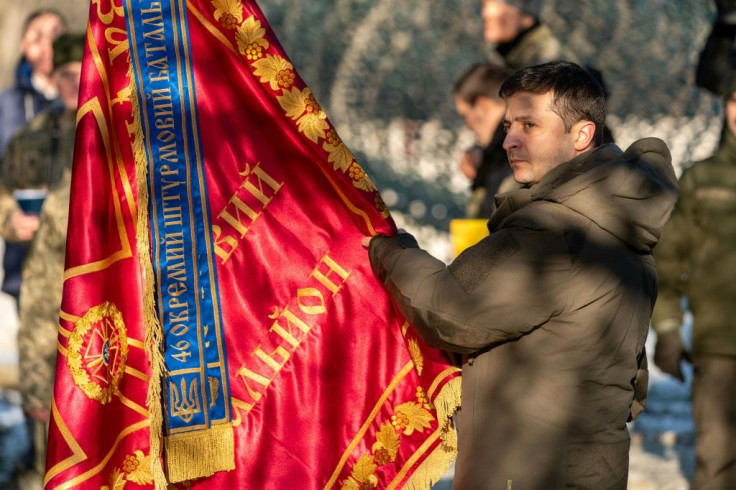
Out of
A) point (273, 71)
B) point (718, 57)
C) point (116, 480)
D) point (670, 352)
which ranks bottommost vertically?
point (670, 352)

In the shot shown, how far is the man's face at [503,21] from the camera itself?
5090 millimetres

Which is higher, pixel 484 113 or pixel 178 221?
pixel 484 113

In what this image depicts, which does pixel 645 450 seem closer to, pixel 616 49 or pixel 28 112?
pixel 616 49

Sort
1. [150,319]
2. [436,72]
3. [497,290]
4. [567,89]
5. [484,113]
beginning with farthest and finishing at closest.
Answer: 1. [436,72]
2. [484,113]
3. [150,319]
4. [567,89]
5. [497,290]

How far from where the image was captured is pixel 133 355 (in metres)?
3.01

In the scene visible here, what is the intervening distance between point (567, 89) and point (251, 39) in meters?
0.90

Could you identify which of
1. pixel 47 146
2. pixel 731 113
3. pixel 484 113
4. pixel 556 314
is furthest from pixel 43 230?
pixel 556 314

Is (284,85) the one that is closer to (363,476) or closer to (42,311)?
(363,476)

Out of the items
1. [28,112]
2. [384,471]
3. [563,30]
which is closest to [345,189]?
[384,471]

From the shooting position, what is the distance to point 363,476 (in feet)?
10.3

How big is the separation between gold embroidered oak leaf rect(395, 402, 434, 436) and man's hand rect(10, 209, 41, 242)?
2972mm

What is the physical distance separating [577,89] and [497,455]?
87 centimetres

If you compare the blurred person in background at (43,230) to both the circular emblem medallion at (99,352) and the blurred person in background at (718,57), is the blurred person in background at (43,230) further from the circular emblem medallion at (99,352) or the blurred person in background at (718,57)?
the blurred person in background at (718,57)

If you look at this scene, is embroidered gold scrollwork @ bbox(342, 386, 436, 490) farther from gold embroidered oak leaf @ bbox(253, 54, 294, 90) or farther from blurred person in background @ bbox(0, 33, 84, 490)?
blurred person in background @ bbox(0, 33, 84, 490)
